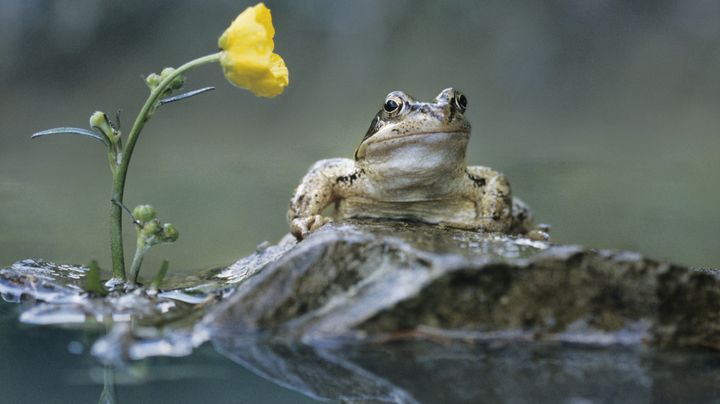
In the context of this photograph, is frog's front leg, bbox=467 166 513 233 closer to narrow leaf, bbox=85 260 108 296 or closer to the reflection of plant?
the reflection of plant

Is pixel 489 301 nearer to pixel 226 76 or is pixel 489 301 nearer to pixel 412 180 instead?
pixel 226 76

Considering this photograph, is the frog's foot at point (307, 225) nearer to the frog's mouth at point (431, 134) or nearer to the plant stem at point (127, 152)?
the frog's mouth at point (431, 134)

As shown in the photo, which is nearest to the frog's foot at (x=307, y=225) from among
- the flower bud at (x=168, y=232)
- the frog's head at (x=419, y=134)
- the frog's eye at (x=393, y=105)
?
the frog's head at (x=419, y=134)

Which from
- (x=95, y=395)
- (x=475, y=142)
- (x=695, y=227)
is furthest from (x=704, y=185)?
(x=95, y=395)

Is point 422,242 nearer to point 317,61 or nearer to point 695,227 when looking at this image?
point 695,227

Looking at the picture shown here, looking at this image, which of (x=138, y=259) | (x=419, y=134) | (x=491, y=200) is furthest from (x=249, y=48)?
(x=491, y=200)
